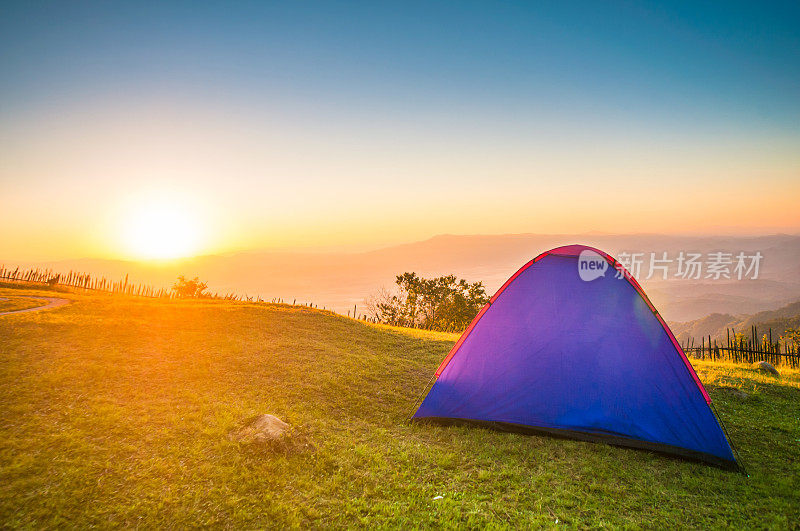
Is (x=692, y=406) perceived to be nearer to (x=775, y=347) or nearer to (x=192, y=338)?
(x=192, y=338)

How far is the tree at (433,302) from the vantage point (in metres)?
32.0

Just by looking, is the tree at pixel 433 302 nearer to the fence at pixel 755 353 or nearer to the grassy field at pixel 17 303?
the fence at pixel 755 353

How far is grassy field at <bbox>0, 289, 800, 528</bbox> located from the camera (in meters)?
5.25

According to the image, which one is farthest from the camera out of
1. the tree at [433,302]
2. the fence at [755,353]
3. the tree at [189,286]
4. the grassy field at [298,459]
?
the tree at [189,286]

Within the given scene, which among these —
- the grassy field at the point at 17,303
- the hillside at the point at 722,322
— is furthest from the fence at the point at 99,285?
the hillside at the point at 722,322

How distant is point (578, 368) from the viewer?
26.1 feet

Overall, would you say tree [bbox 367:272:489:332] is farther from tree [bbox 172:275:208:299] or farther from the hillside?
the hillside

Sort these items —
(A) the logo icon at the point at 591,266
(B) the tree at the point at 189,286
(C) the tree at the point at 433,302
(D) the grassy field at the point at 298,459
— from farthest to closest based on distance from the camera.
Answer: (B) the tree at the point at 189,286, (C) the tree at the point at 433,302, (A) the logo icon at the point at 591,266, (D) the grassy field at the point at 298,459

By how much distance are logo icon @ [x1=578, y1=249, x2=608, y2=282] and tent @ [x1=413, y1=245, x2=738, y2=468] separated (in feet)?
0.07

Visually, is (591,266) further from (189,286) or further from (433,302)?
(189,286)

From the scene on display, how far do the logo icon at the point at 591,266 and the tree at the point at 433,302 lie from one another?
77.1ft

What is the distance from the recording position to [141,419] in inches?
279

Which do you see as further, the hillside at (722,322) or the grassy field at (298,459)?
the hillside at (722,322)

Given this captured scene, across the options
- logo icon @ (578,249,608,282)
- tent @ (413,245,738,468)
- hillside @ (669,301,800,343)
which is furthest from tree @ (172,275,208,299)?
hillside @ (669,301,800,343)
